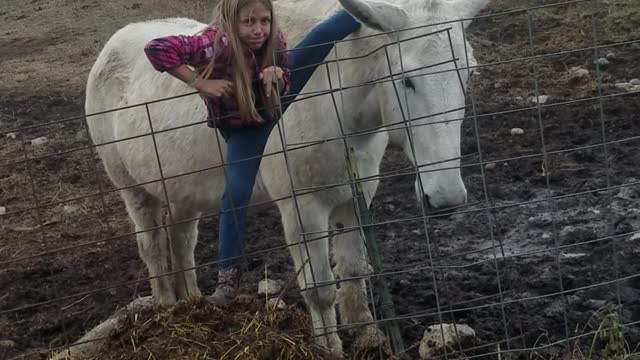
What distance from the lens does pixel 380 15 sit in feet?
12.7

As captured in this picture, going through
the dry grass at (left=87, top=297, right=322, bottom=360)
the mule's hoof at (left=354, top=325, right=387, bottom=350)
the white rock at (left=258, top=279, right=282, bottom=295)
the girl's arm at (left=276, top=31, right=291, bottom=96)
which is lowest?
the mule's hoof at (left=354, top=325, right=387, bottom=350)

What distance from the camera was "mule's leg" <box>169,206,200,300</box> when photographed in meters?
5.48

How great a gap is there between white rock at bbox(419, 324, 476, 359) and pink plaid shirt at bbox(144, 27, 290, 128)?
51.8 inches

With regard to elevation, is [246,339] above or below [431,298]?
above

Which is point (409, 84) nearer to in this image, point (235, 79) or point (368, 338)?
point (235, 79)

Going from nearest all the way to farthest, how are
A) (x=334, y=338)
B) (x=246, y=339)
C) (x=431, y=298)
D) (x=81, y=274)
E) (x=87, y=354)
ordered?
(x=246, y=339) < (x=87, y=354) < (x=334, y=338) < (x=431, y=298) < (x=81, y=274)

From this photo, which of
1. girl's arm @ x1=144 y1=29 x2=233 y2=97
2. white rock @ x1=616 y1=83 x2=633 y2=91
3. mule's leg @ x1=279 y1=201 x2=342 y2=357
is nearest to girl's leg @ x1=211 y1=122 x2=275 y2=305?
girl's arm @ x1=144 y1=29 x2=233 y2=97

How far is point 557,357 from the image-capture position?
12.4 feet

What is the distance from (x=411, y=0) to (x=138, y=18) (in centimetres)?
1070

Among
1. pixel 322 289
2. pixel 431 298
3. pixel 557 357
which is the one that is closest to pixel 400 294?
pixel 431 298

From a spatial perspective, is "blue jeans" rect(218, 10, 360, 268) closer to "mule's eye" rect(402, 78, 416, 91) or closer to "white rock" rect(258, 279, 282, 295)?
"mule's eye" rect(402, 78, 416, 91)

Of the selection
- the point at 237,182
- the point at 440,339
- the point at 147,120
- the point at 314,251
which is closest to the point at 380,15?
the point at 237,182

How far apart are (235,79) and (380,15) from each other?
2.43 feet

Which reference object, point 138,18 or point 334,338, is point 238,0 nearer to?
point 334,338
